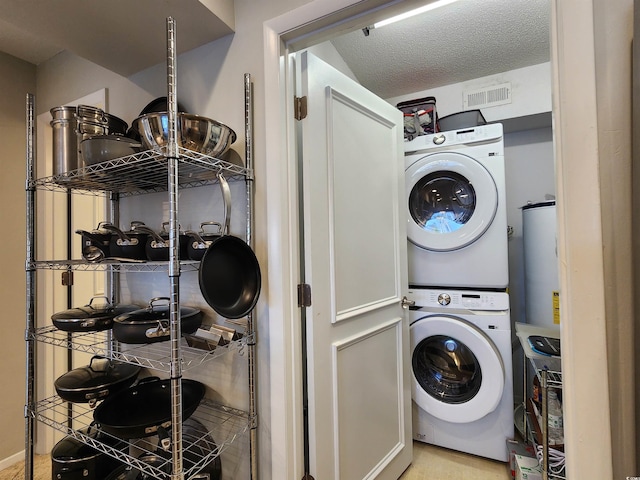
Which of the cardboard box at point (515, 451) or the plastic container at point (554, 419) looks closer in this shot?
the plastic container at point (554, 419)

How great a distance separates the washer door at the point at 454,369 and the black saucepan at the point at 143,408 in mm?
1355

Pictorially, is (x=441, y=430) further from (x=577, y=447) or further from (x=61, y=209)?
(x=61, y=209)

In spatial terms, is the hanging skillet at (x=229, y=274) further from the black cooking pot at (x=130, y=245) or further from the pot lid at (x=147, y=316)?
the black cooking pot at (x=130, y=245)

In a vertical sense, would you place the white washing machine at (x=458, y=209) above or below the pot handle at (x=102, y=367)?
above

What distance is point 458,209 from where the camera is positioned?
2.01 meters

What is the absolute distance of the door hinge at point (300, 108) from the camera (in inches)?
49.5

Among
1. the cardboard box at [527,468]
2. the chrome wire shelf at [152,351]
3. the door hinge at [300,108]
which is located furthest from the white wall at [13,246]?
the cardboard box at [527,468]

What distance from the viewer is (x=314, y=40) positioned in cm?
123

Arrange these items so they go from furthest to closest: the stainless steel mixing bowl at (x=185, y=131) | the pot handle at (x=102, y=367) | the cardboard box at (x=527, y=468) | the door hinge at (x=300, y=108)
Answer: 1. the cardboard box at (x=527, y=468)
2. the pot handle at (x=102, y=367)
3. the door hinge at (x=300, y=108)
4. the stainless steel mixing bowl at (x=185, y=131)

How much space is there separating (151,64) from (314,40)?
33.6 inches

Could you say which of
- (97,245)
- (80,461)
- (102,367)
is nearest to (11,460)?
(80,461)

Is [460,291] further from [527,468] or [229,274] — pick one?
[229,274]

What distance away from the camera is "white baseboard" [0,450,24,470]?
6.17ft

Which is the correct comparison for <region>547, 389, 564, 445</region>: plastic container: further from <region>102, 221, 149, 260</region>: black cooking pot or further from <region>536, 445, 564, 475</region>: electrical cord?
<region>102, 221, 149, 260</region>: black cooking pot
